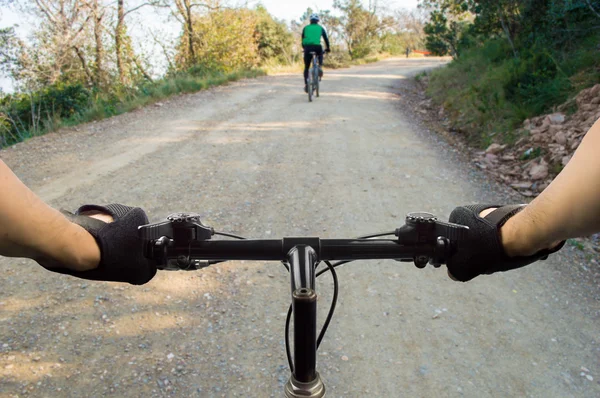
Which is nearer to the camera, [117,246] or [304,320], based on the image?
[304,320]

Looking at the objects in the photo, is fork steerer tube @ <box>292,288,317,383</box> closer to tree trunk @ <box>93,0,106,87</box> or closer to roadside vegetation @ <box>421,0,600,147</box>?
roadside vegetation @ <box>421,0,600,147</box>

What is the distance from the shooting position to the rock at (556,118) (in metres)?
6.47

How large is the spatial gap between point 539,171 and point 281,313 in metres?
4.24

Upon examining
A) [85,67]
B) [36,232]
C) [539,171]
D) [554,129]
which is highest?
[85,67]

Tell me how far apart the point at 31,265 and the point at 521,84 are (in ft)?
25.1

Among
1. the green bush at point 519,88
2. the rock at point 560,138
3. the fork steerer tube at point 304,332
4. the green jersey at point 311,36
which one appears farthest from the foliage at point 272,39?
the fork steerer tube at point 304,332

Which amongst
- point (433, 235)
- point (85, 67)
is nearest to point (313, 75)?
point (85, 67)

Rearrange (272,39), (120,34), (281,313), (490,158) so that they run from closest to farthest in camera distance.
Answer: (281,313) → (490,158) → (120,34) → (272,39)

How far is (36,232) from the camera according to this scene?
87 cm

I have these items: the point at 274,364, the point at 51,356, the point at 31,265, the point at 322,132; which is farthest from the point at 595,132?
the point at 322,132

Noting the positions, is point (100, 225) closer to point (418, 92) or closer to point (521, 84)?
point (521, 84)

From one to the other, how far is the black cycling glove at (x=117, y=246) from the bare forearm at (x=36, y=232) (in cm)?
2

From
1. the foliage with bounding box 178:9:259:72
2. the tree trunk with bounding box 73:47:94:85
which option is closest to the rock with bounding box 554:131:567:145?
the foliage with bounding box 178:9:259:72

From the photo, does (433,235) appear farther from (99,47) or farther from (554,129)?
(99,47)
